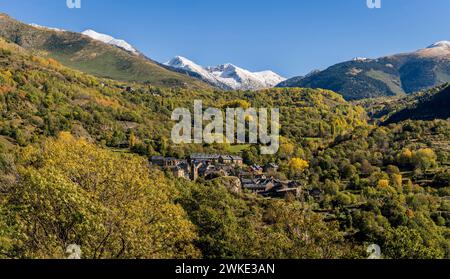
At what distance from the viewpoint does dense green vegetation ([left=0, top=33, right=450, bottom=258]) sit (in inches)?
950

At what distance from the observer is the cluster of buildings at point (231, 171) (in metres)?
116

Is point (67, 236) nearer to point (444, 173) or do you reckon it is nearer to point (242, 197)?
point (242, 197)

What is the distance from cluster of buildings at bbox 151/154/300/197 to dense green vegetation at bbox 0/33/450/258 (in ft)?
17.6

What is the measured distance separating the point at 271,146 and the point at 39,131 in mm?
87693

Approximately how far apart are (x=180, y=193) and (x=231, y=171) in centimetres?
6362

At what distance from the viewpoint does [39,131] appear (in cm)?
13288

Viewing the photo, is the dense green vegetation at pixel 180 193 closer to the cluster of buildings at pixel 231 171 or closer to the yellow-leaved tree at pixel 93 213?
the yellow-leaved tree at pixel 93 213

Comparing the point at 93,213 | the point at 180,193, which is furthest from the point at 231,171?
the point at 93,213

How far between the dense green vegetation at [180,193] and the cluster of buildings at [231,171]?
5.36m

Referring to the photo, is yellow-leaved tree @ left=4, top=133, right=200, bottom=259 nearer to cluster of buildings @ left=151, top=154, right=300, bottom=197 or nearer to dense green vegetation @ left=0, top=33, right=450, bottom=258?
dense green vegetation @ left=0, top=33, right=450, bottom=258

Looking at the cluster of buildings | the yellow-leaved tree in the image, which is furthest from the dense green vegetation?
the cluster of buildings

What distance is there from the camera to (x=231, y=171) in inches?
5300

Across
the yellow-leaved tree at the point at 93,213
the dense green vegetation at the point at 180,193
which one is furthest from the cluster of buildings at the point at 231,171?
the yellow-leaved tree at the point at 93,213
